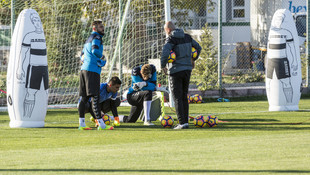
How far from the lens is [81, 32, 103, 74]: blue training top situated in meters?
10.5

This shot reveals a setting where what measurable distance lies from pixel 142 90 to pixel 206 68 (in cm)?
608

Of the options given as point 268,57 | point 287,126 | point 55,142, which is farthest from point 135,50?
point 55,142

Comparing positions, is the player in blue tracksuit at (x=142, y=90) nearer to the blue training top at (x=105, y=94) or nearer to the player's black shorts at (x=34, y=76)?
the blue training top at (x=105, y=94)

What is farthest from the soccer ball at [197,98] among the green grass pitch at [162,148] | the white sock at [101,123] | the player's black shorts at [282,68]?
the white sock at [101,123]

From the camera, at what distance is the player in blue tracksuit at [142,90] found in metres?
11.6

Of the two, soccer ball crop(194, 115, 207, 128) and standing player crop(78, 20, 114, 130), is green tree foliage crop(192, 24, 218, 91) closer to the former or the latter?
soccer ball crop(194, 115, 207, 128)

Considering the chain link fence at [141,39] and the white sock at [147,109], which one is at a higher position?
the chain link fence at [141,39]

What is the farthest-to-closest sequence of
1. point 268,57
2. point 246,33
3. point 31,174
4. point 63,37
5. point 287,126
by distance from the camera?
point 246,33 → point 63,37 → point 268,57 → point 287,126 → point 31,174

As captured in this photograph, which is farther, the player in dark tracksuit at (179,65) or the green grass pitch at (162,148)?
the player in dark tracksuit at (179,65)

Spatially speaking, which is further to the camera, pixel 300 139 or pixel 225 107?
pixel 225 107

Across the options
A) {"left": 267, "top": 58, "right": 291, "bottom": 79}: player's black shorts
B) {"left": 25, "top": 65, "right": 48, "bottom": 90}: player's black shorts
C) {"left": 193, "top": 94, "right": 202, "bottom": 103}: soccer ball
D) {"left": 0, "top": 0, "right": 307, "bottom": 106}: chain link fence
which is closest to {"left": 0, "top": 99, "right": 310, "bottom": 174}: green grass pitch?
{"left": 25, "top": 65, "right": 48, "bottom": 90}: player's black shorts

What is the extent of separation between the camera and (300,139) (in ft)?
28.6

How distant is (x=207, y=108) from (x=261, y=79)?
4745 mm

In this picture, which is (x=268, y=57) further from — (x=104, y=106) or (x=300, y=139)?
(x=300, y=139)
